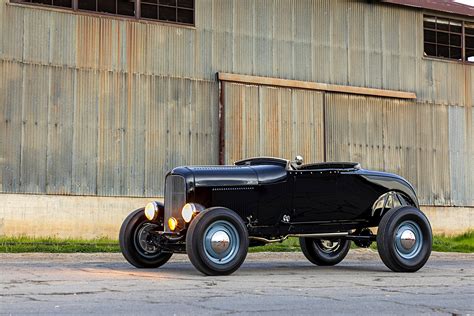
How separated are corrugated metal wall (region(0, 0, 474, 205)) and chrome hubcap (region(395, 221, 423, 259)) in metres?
10.7

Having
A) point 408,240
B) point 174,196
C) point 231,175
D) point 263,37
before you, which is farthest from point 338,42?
point 174,196

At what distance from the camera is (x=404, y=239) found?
1080cm

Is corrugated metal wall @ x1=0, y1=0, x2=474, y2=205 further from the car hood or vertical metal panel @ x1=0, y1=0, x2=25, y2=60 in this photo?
the car hood

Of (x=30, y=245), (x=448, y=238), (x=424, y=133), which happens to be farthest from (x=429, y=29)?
(x=30, y=245)

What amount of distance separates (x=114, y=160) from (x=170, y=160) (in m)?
1.65

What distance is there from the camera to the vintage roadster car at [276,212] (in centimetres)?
1020

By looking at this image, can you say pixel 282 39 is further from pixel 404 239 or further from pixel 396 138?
pixel 404 239

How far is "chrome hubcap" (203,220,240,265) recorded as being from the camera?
954 centimetres

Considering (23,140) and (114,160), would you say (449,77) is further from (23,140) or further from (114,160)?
(23,140)

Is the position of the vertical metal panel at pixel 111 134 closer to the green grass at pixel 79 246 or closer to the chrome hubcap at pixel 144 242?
the green grass at pixel 79 246

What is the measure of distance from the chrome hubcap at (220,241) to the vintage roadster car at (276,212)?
0.02 meters

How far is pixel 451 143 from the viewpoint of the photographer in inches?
1003

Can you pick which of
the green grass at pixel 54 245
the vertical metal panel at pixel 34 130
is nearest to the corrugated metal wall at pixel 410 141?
the green grass at pixel 54 245

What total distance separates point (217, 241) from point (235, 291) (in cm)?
163
